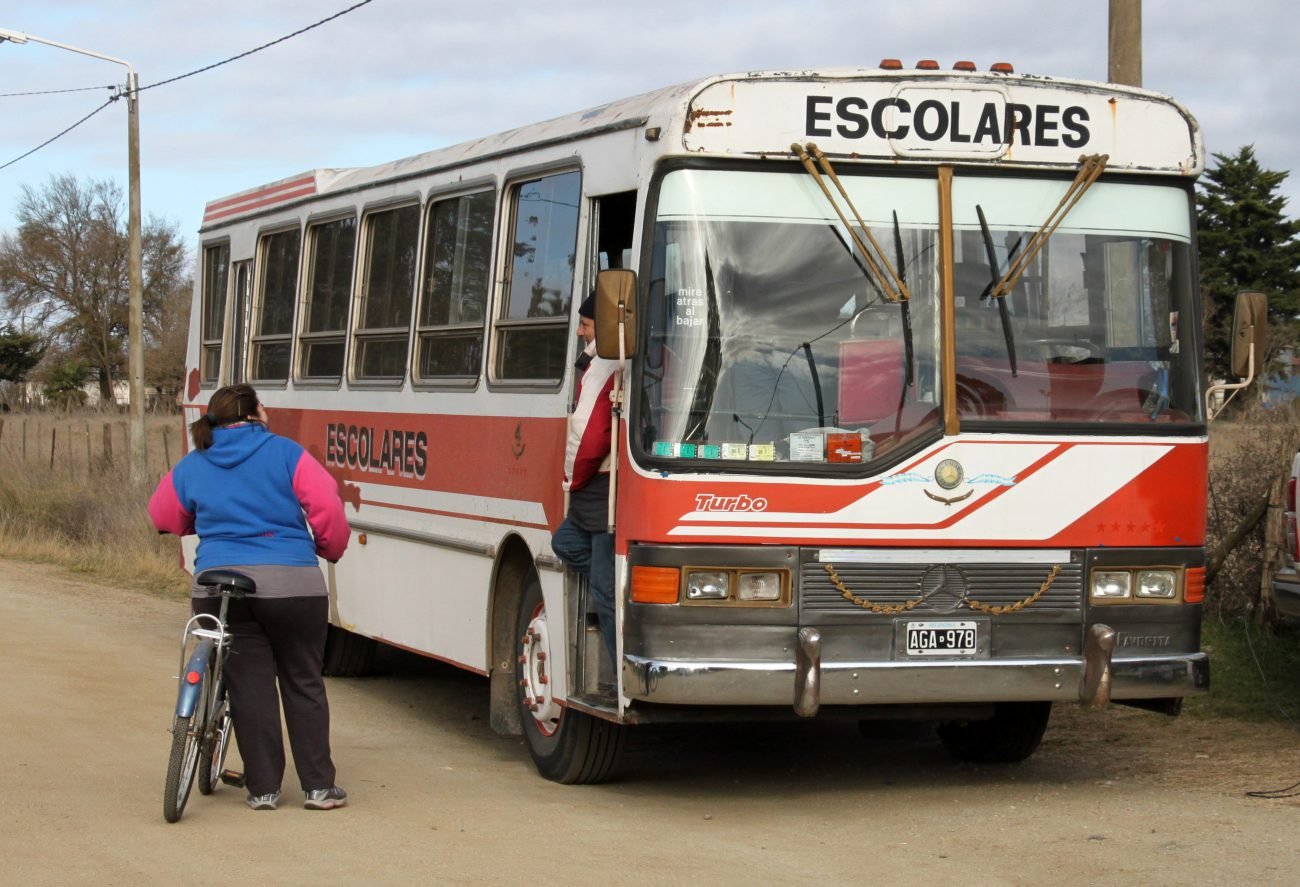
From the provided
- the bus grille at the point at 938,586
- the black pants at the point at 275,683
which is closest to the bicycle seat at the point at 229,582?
the black pants at the point at 275,683

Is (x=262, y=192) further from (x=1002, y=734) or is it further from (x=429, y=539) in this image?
(x=1002, y=734)

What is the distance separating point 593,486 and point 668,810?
54.1 inches

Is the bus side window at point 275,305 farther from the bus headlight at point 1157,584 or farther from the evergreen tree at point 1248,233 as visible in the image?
the evergreen tree at point 1248,233

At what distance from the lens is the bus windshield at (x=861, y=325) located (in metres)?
7.59

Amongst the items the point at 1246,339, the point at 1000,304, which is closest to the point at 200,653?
the point at 1000,304

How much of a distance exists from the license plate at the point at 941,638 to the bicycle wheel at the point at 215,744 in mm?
2712

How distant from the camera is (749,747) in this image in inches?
390

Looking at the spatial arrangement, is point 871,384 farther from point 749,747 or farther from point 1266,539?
point 1266,539

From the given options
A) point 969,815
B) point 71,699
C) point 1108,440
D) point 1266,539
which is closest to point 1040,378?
point 1108,440

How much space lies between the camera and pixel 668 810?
8062mm

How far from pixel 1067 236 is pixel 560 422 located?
7.51ft

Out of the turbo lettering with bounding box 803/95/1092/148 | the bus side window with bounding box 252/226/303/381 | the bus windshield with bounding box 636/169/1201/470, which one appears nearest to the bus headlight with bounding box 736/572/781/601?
the bus windshield with bounding box 636/169/1201/470

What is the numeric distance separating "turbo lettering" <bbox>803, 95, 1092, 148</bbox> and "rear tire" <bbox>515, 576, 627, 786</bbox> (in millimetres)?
2450

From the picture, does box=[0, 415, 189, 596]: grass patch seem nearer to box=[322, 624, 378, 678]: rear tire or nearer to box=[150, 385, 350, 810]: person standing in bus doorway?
box=[322, 624, 378, 678]: rear tire
